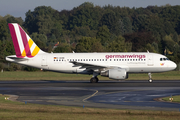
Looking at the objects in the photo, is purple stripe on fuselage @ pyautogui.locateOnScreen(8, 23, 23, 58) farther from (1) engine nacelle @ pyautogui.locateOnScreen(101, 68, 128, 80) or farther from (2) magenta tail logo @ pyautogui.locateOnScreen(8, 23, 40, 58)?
(1) engine nacelle @ pyautogui.locateOnScreen(101, 68, 128, 80)

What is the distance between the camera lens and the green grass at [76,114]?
1720cm

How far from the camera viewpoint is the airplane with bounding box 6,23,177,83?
42.6 m

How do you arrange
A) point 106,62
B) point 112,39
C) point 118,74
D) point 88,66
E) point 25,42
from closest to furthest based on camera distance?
point 118,74 < point 88,66 < point 106,62 < point 25,42 < point 112,39

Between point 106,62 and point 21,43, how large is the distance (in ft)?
37.5

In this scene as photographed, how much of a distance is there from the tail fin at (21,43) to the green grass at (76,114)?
2418 centimetres

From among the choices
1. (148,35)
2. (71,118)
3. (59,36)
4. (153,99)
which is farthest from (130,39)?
(71,118)

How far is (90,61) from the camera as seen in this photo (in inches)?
1709

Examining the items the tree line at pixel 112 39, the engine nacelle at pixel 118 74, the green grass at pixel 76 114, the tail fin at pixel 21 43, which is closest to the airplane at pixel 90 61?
the tail fin at pixel 21 43

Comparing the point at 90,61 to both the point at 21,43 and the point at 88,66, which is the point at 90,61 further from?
the point at 21,43

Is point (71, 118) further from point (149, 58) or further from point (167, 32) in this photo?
point (167, 32)

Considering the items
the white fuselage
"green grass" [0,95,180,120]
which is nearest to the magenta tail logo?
the white fuselage

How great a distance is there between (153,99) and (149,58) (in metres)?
18.6

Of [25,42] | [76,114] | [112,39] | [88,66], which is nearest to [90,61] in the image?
[88,66]

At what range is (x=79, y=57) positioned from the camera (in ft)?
144
